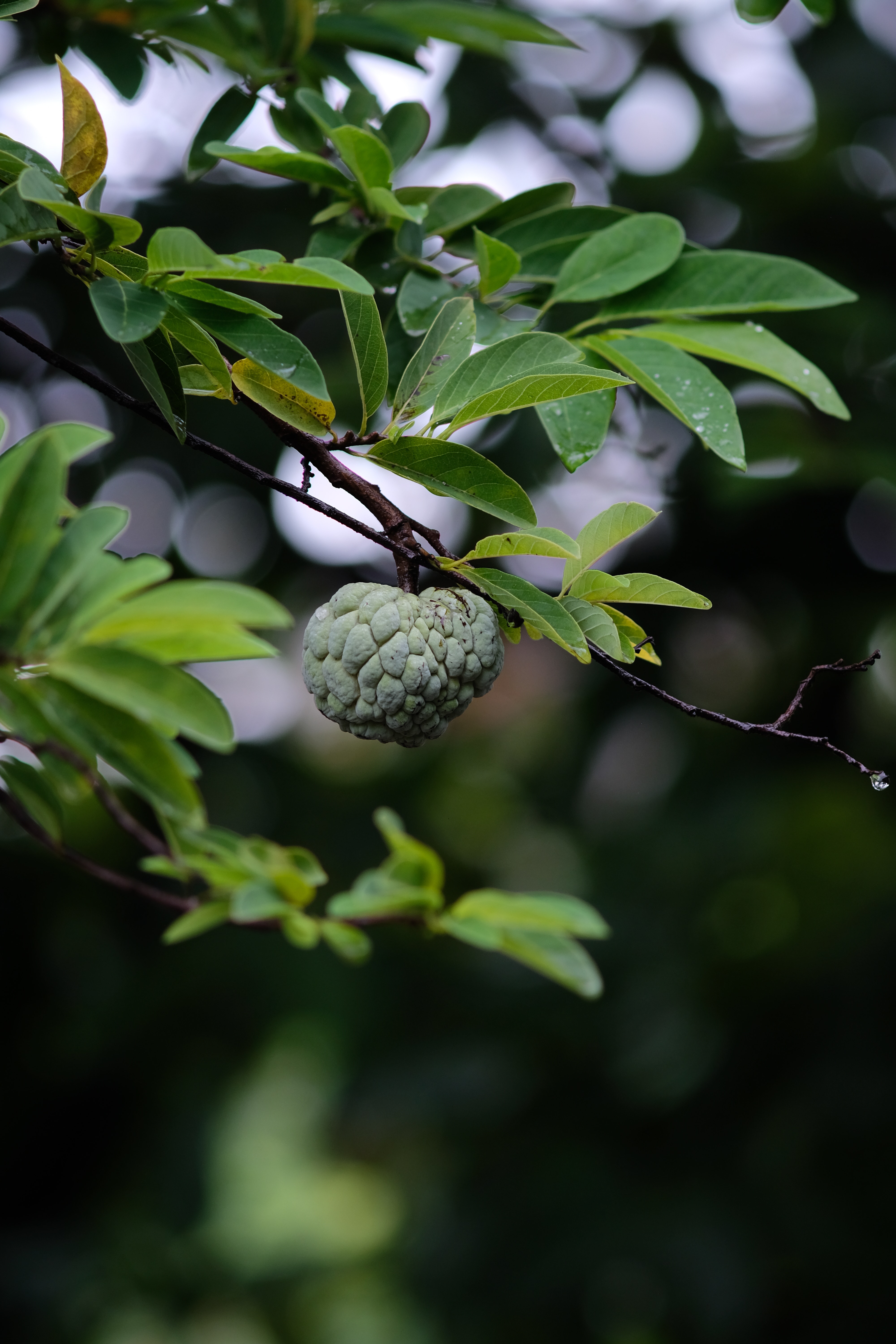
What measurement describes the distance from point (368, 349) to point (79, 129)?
1.08 feet

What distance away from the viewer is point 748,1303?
3250 mm

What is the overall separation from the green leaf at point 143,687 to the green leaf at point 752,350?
29.2 inches

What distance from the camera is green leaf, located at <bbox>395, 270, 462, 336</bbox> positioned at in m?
1.12

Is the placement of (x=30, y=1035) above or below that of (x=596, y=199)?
below

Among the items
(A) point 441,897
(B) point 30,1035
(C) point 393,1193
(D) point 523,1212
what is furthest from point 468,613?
(C) point 393,1193

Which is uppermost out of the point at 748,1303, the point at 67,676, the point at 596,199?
the point at 596,199

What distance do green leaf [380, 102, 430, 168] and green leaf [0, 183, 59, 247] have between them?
644 millimetres

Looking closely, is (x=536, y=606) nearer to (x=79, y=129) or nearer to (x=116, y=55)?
(x=79, y=129)

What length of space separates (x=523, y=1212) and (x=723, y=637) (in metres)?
2.21

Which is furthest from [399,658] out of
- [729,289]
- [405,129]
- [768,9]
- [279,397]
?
[768,9]

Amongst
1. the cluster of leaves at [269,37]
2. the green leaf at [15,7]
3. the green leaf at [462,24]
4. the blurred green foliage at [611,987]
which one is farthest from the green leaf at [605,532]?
the blurred green foliage at [611,987]

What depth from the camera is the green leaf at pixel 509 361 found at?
0.84 meters

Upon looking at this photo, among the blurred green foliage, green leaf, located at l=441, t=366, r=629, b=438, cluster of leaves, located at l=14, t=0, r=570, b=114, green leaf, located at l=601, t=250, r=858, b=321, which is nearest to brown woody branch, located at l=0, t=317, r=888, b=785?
green leaf, located at l=441, t=366, r=629, b=438

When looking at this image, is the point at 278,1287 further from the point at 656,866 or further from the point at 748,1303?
the point at 656,866
